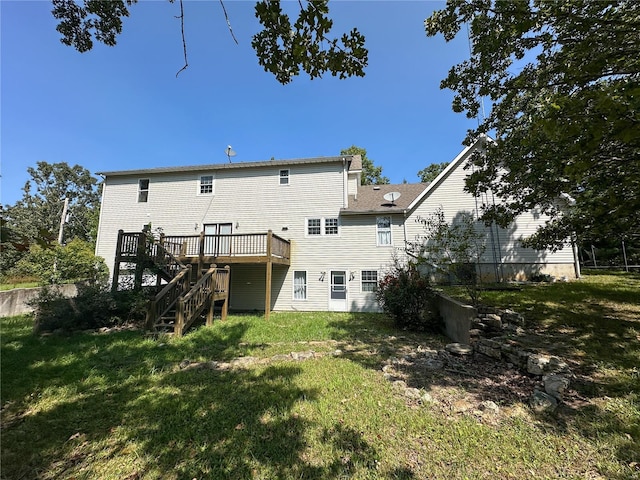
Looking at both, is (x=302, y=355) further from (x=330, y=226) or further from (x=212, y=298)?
(x=330, y=226)

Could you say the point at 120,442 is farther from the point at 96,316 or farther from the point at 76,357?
the point at 96,316

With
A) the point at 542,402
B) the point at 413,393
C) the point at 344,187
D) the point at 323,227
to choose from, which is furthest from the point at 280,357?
the point at 344,187

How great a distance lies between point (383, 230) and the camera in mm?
13969

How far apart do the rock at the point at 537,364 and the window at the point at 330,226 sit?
10107 millimetres

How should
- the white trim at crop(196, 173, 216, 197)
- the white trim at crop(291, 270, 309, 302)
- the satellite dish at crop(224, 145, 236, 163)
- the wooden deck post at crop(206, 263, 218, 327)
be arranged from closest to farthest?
1. the wooden deck post at crop(206, 263, 218, 327)
2. the white trim at crop(291, 270, 309, 302)
3. the white trim at crop(196, 173, 216, 197)
4. the satellite dish at crop(224, 145, 236, 163)

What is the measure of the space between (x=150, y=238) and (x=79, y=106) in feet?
17.8

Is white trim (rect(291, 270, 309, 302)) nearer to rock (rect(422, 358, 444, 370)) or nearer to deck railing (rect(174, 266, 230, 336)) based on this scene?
deck railing (rect(174, 266, 230, 336))

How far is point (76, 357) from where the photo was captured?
6133mm

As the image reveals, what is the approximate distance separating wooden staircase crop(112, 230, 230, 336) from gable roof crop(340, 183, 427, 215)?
706 cm

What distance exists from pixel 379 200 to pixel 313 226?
387 centimetres

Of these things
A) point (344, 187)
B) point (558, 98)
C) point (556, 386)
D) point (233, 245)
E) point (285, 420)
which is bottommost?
point (285, 420)

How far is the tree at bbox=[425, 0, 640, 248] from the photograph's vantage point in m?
3.08

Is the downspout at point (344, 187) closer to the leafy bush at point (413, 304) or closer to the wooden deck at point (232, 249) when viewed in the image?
the wooden deck at point (232, 249)

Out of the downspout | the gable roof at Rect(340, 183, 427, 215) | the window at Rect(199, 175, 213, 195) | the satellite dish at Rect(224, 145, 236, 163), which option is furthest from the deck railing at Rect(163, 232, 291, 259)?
the satellite dish at Rect(224, 145, 236, 163)
